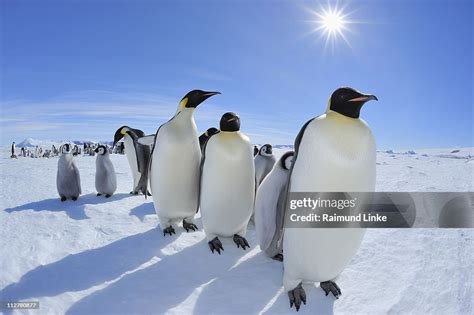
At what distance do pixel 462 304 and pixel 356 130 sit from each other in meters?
1.45

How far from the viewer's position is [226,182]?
2.93m

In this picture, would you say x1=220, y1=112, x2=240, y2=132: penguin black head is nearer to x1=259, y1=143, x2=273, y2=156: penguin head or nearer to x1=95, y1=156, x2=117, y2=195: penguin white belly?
x1=259, y1=143, x2=273, y2=156: penguin head

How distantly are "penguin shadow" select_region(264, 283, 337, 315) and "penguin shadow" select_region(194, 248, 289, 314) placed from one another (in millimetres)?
41

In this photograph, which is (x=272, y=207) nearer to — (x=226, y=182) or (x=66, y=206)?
(x=226, y=182)

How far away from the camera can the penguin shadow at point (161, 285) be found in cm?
204

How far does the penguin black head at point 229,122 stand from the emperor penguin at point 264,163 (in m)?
1.28

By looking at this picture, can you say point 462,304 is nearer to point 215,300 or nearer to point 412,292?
point 412,292

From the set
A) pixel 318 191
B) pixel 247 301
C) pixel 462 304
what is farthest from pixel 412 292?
pixel 247 301

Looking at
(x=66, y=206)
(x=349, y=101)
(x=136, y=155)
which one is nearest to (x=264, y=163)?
(x=349, y=101)

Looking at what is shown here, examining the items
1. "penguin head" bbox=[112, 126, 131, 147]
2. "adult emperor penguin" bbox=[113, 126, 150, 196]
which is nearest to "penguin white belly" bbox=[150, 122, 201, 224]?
"adult emperor penguin" bbox=[113, 126, 150, 196]

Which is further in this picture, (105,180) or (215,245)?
(105,180)

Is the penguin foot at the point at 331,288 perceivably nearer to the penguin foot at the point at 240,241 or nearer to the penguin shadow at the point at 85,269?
the penguin foot at the point at 240,241

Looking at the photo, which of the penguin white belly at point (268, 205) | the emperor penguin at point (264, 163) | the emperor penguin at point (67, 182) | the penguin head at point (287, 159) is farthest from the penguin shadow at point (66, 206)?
the penguin head at point (287, 159)

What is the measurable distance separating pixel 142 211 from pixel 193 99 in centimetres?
196
